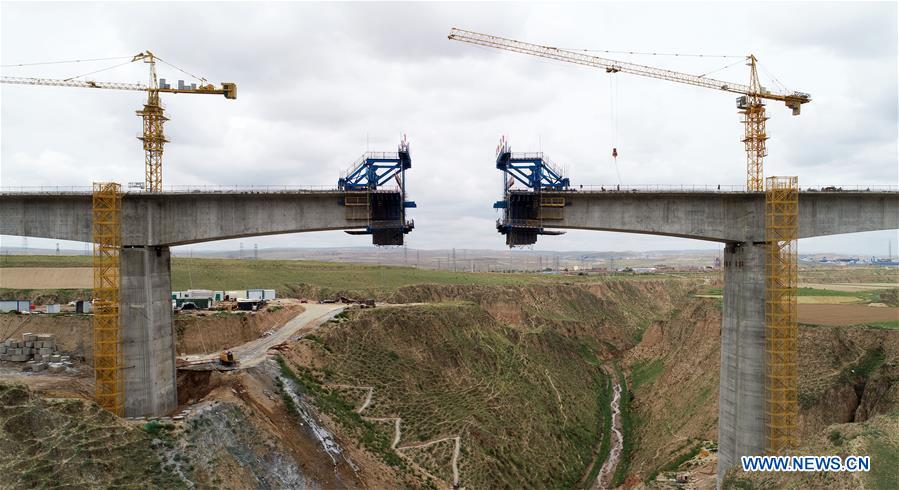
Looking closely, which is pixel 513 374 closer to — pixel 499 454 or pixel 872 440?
pixel 499 454

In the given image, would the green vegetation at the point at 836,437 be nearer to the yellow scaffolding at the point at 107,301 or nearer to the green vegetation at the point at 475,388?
the green vegetation at the point at 475,388

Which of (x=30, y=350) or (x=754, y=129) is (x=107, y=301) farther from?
(x=754, y=129)

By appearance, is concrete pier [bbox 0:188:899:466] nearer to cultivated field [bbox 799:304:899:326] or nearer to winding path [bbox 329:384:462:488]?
winding path [bbox 329:384:462:488]

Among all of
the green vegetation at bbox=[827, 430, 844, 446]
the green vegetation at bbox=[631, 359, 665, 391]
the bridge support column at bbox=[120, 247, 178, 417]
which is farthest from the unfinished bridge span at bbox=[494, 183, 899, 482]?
the green vegetation at bbox=[631, 359, 665, 391]

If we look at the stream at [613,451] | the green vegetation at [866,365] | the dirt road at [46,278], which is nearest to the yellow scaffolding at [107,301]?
the stream at [613,451]

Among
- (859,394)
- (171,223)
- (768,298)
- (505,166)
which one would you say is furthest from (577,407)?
(171,223)

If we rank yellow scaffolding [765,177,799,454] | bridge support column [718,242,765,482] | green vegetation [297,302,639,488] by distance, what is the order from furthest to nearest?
green vegetation [297,302,639,488]
bridge support column [718,242,765,482]
yellow scaffolding [765,177,799,454]
